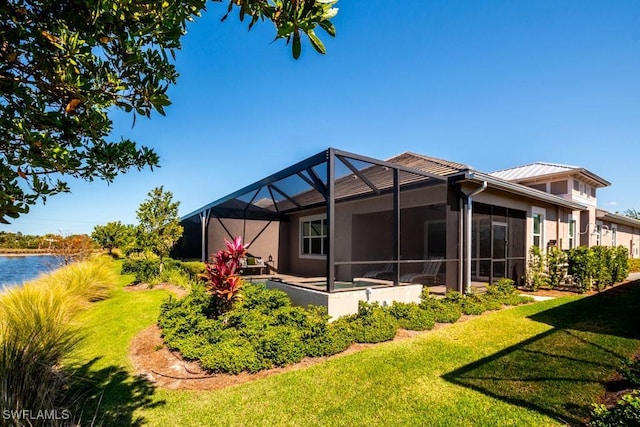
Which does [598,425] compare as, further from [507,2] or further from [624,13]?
[624,13]

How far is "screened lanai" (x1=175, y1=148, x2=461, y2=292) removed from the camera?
761 centimetres

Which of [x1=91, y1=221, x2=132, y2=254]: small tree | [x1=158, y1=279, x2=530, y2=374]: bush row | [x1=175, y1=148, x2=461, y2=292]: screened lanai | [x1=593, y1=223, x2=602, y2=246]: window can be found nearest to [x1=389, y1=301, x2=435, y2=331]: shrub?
[x1=158, y1=279, x2=530, y2=374]: bush row

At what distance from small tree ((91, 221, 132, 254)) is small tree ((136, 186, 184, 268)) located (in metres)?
15.1

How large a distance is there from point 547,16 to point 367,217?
781 cm

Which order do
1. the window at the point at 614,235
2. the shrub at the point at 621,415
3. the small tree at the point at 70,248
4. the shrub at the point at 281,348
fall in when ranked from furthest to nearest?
the window at the point at 614,235 → the small tree at the point at 70,248 → the shrub at the point at 281,348 → the shrub at the point at 621,415

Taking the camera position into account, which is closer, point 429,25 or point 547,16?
point 547,16

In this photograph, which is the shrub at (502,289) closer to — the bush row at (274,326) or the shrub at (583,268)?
the bush row at (274,326)

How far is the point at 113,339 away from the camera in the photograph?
628cm

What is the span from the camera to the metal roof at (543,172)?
15.9 meters

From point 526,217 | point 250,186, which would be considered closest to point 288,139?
point 250,186

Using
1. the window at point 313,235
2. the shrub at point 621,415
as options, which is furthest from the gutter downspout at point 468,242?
the shrub at point 621,415

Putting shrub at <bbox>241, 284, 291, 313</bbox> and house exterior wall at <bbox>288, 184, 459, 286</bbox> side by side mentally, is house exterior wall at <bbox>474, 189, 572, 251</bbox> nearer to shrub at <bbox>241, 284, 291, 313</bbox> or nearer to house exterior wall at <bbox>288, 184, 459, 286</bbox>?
house exterior wall at <bbox>288, 184, 459, 286</bbox>

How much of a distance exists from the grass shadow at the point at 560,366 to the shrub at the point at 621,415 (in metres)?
0.21

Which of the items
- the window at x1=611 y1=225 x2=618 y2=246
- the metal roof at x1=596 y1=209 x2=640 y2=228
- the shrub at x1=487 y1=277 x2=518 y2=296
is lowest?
the shrub at x1=487 y1=277 x2=518 y2=296
